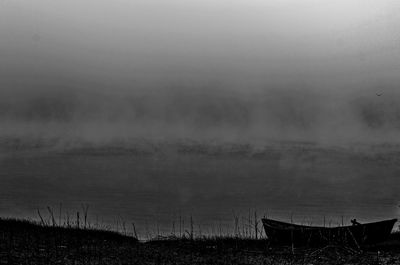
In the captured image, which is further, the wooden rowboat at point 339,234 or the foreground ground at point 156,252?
the wooden rowboat at point 339,234

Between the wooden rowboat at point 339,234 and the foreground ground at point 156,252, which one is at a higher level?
the wooden rowboat at point 339,234

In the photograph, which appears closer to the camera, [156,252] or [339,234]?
[156,252]

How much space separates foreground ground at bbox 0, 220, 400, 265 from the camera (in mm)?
28688

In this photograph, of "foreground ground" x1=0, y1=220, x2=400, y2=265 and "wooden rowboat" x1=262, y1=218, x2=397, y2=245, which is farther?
"wooden rowboat" x1=262, y1=218, x2=397, y2=245

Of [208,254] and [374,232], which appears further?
[374,232]

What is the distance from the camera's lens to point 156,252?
31.7 m

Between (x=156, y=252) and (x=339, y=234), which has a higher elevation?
(x=339, y=234)

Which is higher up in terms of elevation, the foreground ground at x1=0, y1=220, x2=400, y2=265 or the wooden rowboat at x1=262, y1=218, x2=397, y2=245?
the wooden rowboat at x1=262, y1=218, x2=397, y2=245

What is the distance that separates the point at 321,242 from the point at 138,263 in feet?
43.0

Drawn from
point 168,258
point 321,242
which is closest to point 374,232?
point 321,242

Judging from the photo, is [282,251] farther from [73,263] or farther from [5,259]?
[5,259]

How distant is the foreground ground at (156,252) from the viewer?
28.7 meters

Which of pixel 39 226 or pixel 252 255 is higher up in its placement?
pixel 39 226

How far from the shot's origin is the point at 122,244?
115 feet
